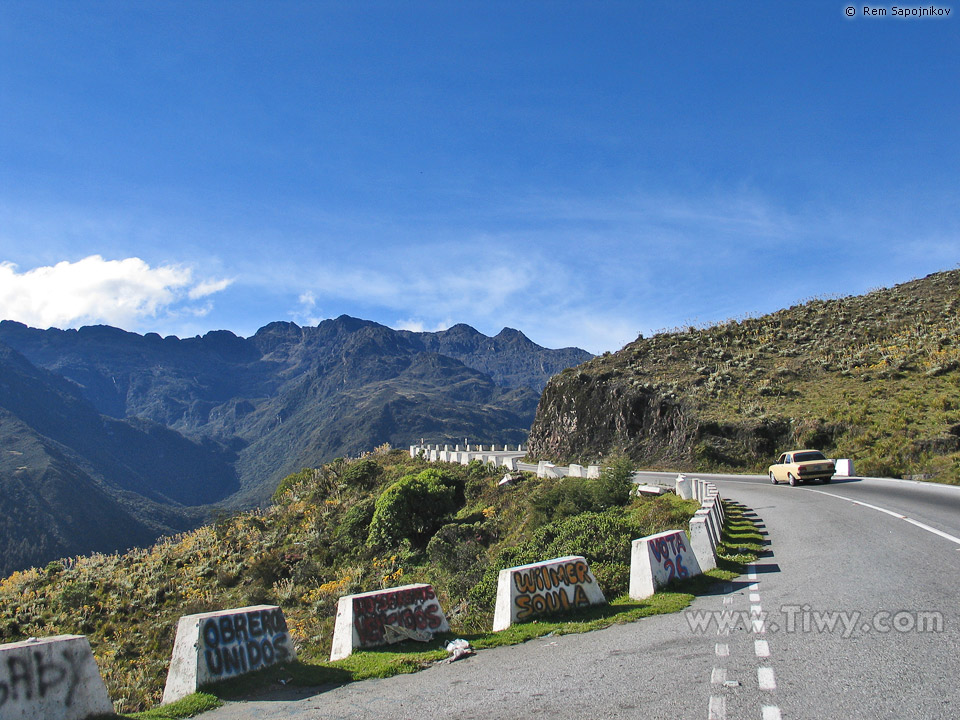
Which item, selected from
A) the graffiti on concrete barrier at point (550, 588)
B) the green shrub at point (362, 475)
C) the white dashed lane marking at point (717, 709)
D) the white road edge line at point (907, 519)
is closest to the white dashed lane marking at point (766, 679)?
the white dashed lane marking at point (717, 709)

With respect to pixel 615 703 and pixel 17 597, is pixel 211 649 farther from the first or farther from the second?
pixel 17 597

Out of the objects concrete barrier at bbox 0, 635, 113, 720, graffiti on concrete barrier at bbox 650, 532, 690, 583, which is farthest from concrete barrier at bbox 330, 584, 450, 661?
graffiti on concrete barrier at bbox 650, 532, 690, 583

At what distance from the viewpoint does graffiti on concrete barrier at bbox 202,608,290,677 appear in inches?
259

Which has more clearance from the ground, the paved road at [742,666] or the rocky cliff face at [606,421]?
the rocky cliff face at [606,421]

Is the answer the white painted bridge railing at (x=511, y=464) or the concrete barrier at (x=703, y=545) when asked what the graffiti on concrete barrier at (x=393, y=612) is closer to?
the concrete barrier at (x=703, y=545)

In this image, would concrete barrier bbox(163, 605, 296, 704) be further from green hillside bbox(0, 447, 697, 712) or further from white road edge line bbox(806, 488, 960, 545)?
white road edge line bbox(806, 488, 960, 545)

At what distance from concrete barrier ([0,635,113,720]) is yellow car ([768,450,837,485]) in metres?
25.2

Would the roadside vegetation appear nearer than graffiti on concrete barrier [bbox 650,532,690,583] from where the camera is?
Yes

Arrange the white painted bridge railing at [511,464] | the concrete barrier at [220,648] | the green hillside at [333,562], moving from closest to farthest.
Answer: the concrete barrier at [220,648]
the green hillside at [333,562]
the white painted bridge railing at [511,464]

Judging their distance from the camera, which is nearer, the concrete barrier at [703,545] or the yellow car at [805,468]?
the concrete barrier at [703,545]

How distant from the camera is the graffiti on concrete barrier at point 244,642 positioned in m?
6.57

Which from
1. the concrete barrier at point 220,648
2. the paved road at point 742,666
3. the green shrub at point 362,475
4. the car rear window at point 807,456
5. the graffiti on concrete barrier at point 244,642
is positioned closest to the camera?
the paved road at point 742,666

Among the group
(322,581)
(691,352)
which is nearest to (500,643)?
(322,581)

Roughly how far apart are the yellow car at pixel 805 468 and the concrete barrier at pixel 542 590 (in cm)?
1934
